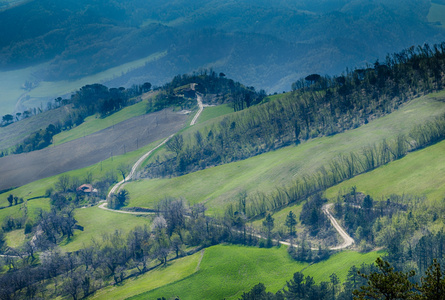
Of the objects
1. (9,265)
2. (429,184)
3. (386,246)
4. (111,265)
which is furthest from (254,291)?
(9,265)

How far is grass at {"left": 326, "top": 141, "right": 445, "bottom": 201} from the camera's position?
16395 centimetres

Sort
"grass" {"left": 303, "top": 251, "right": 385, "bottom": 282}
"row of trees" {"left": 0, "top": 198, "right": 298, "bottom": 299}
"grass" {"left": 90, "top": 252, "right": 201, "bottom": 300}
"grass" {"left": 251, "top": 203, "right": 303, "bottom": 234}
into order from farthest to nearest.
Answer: "grass" {"left": 251, "top": 203, "right": 303, "bottom": 234} < "row of trees" {"left": 0, "top": 198, "right": 298, "bottom": 299} < "grass" {"left": 90, "top": 252, "right": 201, "bottom": 300} < "grass" {"left": 303, "top": 251, "right": 385, "bottom": 282}

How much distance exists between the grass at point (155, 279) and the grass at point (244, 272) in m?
3.51

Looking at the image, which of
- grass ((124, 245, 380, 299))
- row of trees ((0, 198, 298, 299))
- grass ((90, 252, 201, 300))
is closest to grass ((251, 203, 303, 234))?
row of trees ((0, 198, 298, 299))

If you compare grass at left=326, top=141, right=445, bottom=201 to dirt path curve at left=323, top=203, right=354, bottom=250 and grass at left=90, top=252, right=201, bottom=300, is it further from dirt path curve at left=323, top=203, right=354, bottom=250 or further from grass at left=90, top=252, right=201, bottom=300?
grass at left=90, top=252, right=201, bottom=300

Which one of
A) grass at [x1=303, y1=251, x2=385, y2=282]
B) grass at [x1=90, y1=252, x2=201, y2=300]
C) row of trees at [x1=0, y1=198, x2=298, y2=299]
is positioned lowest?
grass at [x1=303, y1=251, x2=385, y2=282]

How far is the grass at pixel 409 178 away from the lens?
6455 inches

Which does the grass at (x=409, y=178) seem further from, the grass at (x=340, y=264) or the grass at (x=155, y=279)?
the grass at (x=155, y=279)

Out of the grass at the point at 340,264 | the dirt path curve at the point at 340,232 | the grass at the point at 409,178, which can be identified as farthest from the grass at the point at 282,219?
the grass at the point at 340,264

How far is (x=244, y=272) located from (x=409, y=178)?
78146mm

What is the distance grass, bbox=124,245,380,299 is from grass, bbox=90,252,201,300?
138 inches

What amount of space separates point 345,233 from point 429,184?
119 ft

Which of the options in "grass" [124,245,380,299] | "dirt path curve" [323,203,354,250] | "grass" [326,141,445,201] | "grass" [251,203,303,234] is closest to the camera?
"grass" [124,245,380,299]

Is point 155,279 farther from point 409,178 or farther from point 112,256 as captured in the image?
point 409,178
